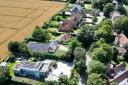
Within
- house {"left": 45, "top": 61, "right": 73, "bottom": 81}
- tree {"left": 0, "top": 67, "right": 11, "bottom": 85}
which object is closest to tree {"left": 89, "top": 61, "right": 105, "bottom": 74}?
house {"left": 45, "top": 61, "right": 73, "bottom": 81}

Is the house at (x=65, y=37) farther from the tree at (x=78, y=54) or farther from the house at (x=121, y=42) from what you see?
the house at (x=121, y=42)

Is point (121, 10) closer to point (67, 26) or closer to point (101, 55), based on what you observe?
point (67, 26)

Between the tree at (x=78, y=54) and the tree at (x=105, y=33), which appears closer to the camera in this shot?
the tree at (x=78, y=54)

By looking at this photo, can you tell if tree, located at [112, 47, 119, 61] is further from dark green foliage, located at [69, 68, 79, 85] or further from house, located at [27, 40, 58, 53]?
house, located at [27, 40, 58, 53]

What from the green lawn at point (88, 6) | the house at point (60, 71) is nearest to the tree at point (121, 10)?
the green lawn at point (88, 6)

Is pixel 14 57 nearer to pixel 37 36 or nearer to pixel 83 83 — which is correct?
pixel 37 36

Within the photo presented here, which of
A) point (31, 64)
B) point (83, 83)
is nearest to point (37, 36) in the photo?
point (31, 64)

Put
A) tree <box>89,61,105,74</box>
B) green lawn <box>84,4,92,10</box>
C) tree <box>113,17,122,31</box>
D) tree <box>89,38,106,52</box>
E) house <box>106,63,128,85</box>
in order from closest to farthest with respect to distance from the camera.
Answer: tree <box>89,61,105,74</box> < house <box>106,63,128,85</box> < tree <box>89,38,106,52</box> < tree <box>113,17,122,31</box> < green lawn <box>84,4,92,10</box>
